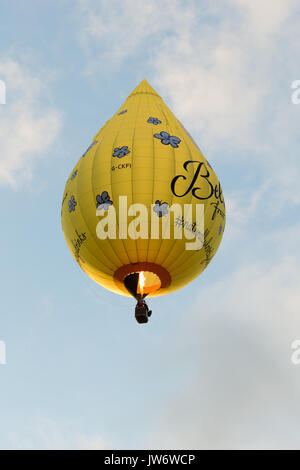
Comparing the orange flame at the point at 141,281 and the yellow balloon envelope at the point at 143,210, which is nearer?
the yellow balloon envelope at the point at 143,210

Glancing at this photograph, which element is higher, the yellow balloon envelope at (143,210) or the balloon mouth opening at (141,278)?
the yellow balloon envelope at (143,210)

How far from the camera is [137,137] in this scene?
2070 cm

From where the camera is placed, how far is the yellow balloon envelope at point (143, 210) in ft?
62.5

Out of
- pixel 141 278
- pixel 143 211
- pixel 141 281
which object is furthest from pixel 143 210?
pixel 141 281

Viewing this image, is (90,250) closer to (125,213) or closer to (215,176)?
(125,213)

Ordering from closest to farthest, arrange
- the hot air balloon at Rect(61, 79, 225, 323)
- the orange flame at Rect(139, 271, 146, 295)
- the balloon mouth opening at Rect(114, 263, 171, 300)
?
the hot air balloon at Rect(61, 79, 225, 323) → the balloon mouth opening at Rect(114, 263, 171, 300) → the orange flame at Rect(139, 271, 146, 295)

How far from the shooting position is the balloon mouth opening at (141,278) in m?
19.5

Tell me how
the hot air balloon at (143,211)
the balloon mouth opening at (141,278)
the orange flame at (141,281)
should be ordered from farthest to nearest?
the orange flame at (141,281) < the balloon mouth opening at (141,278) < the hot air balloon at (143,211)

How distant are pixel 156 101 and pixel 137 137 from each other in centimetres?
346

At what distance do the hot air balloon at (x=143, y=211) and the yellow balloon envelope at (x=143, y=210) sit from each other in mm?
30

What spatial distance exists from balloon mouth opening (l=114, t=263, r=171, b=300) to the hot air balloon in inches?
1.2

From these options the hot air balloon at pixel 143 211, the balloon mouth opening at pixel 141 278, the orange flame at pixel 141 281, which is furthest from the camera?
the orange flame at pixel 141 281

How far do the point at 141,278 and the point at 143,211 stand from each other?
87.5 inches

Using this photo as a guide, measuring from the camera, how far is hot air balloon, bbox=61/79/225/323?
19.1 m
